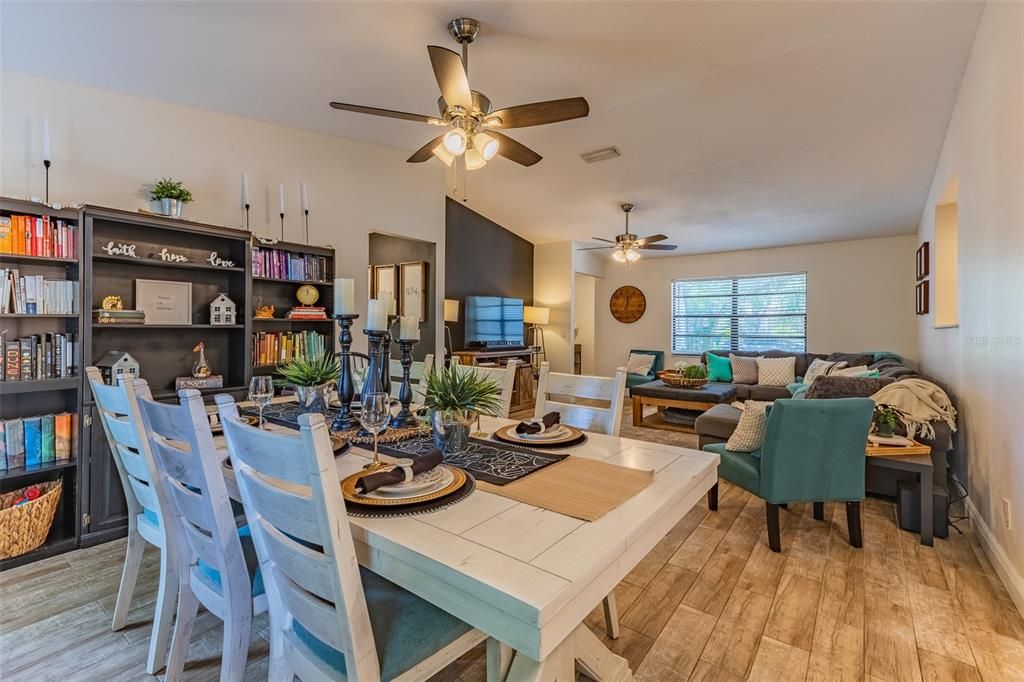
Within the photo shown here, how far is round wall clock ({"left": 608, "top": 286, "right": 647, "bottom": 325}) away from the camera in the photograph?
8055 mm

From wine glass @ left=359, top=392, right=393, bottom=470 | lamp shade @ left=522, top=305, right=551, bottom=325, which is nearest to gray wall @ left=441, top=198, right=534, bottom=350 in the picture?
lamp shade @ left=522, top=305, right=551, bottom=325

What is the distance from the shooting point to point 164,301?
3.09m

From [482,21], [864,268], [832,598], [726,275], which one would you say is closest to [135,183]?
[482,21]

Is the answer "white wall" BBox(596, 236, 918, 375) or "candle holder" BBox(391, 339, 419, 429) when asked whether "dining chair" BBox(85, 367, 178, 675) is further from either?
"white wall" BBox(596, 236, 918, 375)

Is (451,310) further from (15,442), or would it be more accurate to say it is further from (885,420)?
(885,420)

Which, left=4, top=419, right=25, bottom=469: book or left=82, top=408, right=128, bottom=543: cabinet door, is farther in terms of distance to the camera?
left=82, top=408, right=128, bottom=543: cabinet door

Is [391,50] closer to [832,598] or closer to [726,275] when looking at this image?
[832,598]

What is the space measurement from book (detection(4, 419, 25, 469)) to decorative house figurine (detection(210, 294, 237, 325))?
1.09 metres

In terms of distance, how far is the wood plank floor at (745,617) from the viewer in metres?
1.62

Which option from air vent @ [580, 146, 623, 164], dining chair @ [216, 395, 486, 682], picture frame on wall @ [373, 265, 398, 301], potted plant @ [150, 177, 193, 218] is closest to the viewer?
dining chair @ [216, 395, 486, 682]

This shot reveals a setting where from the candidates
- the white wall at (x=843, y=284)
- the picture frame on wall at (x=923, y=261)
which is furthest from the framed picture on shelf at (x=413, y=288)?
the picture frame on wall at (x=923, y=261)

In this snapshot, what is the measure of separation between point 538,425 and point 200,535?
3.62 feet

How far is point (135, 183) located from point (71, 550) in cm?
217

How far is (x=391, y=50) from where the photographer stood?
2.69 meters
